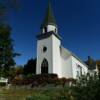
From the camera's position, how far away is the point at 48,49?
4253 centimetres

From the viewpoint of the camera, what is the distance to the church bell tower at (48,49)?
41.3 metres

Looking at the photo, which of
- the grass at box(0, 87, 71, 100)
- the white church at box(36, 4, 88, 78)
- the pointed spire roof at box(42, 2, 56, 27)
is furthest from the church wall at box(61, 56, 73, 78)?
the grass at box(0, 87, 71, 100)

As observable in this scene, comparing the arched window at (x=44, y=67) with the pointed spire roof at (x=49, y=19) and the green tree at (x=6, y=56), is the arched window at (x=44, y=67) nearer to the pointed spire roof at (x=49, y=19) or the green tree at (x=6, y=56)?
the green tree at (x=6, y=56)

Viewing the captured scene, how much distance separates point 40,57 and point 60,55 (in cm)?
370

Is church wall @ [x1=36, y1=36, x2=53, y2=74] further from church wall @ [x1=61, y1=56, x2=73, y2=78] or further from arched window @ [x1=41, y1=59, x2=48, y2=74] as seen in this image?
church wall @ [x1=61, y1=56, x2=73, y2=78]

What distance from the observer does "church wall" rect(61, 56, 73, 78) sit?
4256 centimetres

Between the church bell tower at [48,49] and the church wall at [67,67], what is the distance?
766 millimetres

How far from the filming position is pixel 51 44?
42438 mm

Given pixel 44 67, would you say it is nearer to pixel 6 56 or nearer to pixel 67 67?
pixel 67 67

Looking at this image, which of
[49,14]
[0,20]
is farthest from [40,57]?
[0,20]

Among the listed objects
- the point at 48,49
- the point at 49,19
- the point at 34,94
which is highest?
the point at 49,19

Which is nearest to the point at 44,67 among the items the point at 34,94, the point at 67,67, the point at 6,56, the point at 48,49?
the point at 48,49

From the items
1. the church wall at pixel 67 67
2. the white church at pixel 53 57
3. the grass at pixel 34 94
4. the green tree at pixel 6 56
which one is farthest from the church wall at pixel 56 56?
the grass at pixel 34 94

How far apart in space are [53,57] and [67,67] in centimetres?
364
